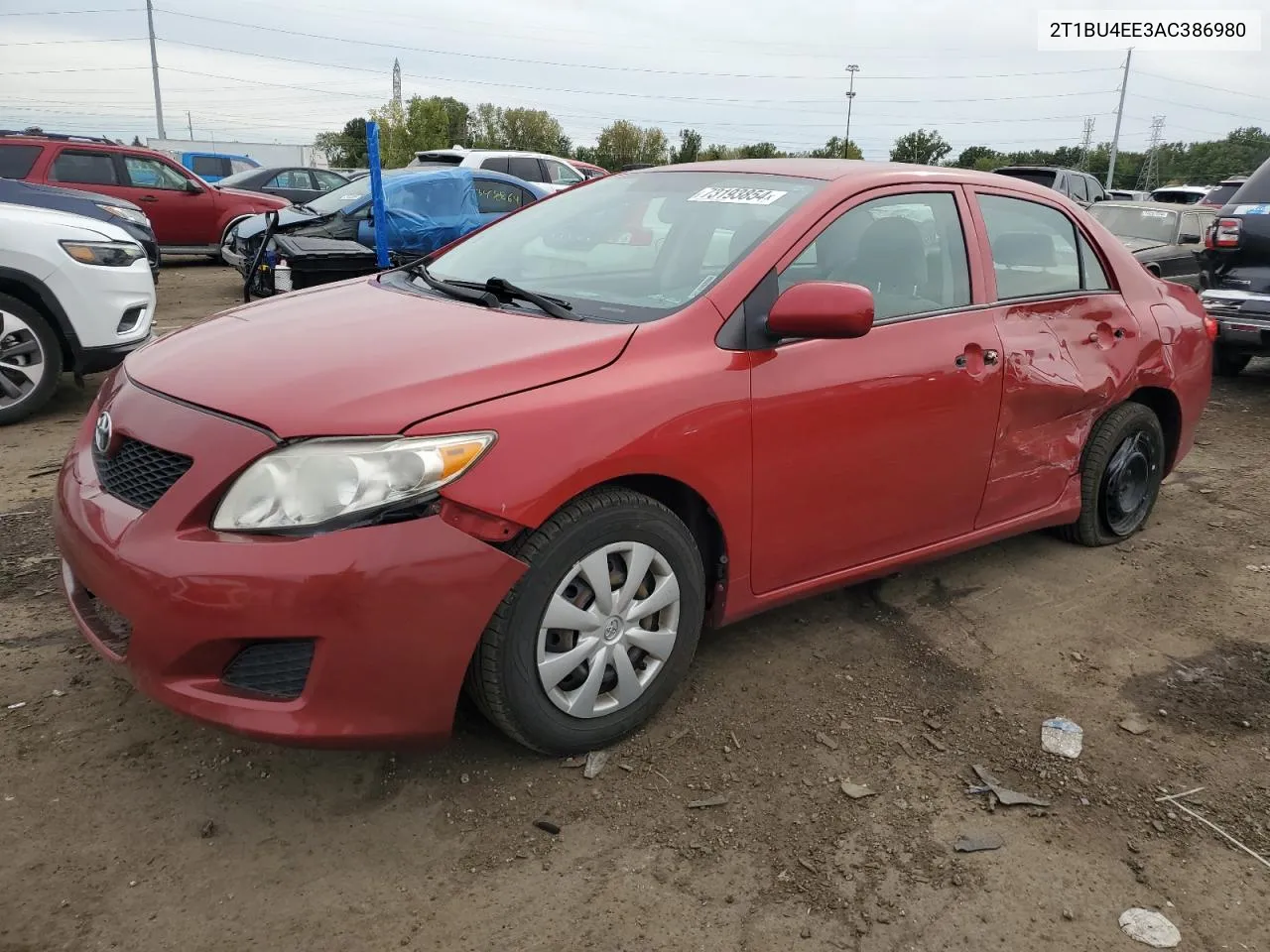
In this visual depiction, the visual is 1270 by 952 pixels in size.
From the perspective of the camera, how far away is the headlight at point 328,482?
7.12 feet

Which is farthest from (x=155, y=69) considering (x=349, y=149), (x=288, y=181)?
(x=288, y=181)

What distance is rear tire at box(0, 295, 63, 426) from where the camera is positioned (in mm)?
5578

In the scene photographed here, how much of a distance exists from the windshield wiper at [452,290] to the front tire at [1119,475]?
8.50ft

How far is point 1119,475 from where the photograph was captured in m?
4.22

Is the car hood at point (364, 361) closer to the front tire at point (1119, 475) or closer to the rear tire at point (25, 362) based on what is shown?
the front tire at point (1119, 475)

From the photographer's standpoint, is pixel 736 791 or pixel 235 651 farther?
pixel 736 791

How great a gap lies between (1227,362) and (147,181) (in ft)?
43.2

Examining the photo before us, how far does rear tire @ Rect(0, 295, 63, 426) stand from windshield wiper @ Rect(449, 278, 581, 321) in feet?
12.8

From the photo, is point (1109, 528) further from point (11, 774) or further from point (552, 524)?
point (11, 774)

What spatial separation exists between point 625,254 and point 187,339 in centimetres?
139

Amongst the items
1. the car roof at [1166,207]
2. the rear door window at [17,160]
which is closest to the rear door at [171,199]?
the rear door window at [17,160]

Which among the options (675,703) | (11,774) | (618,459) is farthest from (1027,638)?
(11,774)

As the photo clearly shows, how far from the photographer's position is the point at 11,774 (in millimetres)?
2520

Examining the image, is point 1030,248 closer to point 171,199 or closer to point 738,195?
point 738,195
